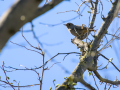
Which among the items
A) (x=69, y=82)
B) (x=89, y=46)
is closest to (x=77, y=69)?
(x=69, y=82)

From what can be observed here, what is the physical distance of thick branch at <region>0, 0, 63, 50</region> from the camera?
103 cm

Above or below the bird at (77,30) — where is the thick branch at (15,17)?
below

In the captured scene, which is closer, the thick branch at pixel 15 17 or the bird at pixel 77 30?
the thick branch at pixel 15 17

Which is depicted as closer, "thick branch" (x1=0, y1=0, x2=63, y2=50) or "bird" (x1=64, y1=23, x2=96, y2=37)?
"thick branch" (x1=0, y1=0, x2=63, y2=50)

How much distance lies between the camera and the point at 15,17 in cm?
106

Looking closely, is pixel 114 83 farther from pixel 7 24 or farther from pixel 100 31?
pixel 7 24

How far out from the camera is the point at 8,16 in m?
1.04

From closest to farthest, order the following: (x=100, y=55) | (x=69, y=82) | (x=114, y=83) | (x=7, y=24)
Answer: (x=7, y=24)
(x=69, y=82)
(x=114, y=83)
(x=100, y=55)

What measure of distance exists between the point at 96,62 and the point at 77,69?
30.6 inches

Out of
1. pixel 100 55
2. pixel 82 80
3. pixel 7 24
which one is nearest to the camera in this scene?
pixel 7 24

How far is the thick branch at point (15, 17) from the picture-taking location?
1.03 meters

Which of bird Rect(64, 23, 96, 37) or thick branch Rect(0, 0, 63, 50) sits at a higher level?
bird Rect(64, 23, 96, 37)

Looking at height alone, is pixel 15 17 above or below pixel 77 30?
below

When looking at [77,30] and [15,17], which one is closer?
[15,17]
